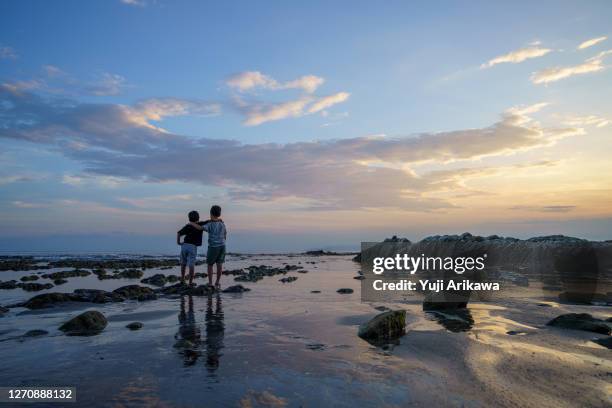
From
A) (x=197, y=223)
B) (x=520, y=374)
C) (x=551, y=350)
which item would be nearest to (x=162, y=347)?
(x=520, y=374)

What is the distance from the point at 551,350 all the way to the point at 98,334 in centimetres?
776

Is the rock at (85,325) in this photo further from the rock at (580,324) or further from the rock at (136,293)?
the rock at (580,324)

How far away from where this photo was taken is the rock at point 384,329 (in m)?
6.69

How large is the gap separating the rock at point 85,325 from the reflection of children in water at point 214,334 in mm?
2069

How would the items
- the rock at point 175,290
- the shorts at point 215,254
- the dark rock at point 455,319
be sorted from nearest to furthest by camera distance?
the dark rock at point 455,319
the rock at point 175,290
the shorts at point 215,254

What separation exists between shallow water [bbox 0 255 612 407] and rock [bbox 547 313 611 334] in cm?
28

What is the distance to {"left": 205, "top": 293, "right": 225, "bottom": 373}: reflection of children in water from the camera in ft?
16.9

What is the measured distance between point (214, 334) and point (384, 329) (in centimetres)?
313

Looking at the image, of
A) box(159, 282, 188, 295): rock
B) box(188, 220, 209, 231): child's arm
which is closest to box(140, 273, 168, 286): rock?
box(159, 282, 188, 295): rock

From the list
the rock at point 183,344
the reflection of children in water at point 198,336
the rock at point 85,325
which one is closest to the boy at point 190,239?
the reflection of children in water at point 198,336

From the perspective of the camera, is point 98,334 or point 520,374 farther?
point 98,334

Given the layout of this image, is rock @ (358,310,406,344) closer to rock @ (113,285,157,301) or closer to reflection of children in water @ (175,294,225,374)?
→ reflection of children in water @ (175,294,225,374)

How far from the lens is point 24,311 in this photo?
9.24 meters

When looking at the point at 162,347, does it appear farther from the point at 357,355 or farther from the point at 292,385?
the point at 357,355
